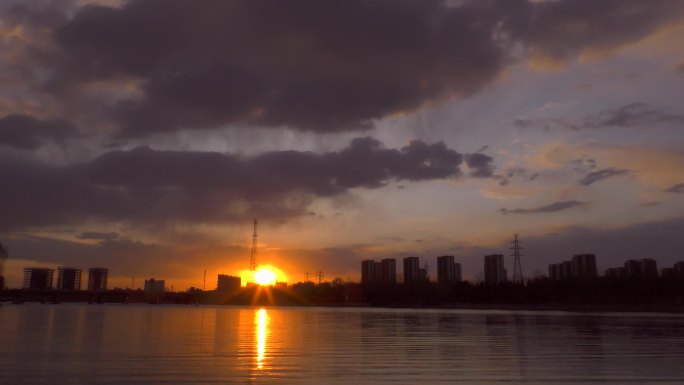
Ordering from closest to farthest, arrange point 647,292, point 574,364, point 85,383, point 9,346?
point 85,383 → point 574,364 → point 9,346 → point 647,292

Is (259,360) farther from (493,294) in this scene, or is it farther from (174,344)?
(493,294)

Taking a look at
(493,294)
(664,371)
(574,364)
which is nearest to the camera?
(664,371)

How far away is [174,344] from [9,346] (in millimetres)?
8580

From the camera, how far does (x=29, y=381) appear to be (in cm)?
1795

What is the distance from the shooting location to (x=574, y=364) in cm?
2409

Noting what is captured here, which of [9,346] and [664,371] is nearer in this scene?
[664,371]

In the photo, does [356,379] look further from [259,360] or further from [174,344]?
[174,344]

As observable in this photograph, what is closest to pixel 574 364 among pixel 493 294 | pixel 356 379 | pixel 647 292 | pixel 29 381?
pixel 356 379

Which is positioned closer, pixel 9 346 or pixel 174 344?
pixel 9 346

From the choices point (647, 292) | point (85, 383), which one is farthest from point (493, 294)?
point (85, 383)

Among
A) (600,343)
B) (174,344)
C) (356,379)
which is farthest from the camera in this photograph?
(600,343)

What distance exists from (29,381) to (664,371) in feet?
78.1

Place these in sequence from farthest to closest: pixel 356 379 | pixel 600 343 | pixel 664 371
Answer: pixel 600 343, pixel 664 371, pixel 356 379

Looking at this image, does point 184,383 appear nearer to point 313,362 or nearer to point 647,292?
point 313,362
